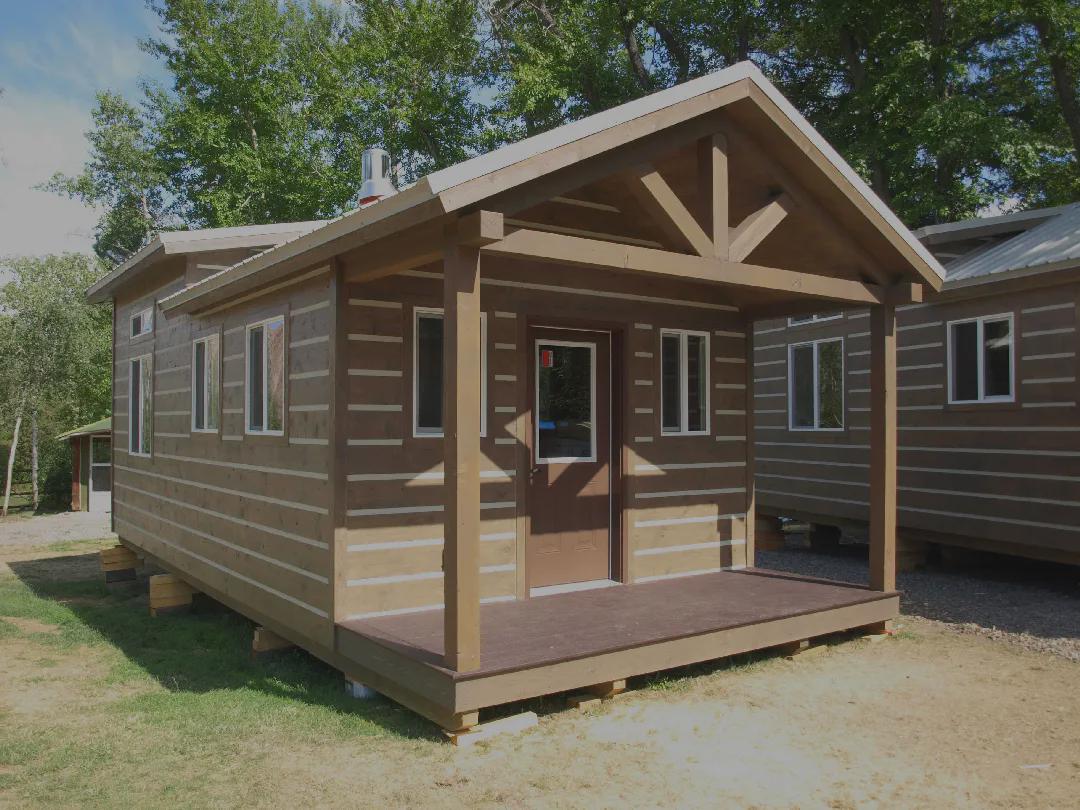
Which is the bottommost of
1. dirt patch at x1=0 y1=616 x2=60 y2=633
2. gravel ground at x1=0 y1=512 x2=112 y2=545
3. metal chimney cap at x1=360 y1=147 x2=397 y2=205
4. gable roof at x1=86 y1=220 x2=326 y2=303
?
gravel ground at x1=0 y1=512 x2=112 y2=545

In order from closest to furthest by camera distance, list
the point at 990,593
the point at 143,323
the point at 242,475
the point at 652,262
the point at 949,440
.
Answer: the point at 652,262 < the point at 242,475 < the point at 990,593 < the point at 949,440 < the point at 143,323

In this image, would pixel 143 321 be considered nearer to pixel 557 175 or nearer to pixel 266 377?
pixel 266 377

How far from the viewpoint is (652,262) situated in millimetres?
5082

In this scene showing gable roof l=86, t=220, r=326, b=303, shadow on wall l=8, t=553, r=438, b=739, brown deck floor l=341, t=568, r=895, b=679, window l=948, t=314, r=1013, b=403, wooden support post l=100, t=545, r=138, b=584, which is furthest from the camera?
wooden support post l=100, t=545, r=138, b=584

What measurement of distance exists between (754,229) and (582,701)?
126 inches

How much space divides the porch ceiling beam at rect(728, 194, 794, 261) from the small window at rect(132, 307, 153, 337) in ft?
23.9

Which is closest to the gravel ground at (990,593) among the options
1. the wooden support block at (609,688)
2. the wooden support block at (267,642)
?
the wooden support block at (609,688)

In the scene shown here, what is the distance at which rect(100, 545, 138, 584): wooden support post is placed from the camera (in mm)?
10625

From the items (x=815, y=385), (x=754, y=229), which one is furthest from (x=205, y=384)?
(x=815, y=385)

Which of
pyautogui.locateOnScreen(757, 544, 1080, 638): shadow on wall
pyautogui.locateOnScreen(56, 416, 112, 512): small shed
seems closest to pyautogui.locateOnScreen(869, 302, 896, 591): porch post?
pyautogui.locateOnScreen(757, 544, 1080, 638): shadow on wall

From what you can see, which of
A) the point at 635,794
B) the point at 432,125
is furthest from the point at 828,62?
the point at 635,794

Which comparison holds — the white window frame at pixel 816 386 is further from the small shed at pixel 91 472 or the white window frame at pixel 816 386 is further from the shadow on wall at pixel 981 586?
the small shed at pixel 91 472

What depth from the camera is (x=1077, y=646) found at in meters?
6.70

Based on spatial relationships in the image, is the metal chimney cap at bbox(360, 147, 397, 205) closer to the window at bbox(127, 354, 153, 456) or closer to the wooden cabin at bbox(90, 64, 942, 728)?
the wooden cabin at bbox(90, 64, 942, 728)
